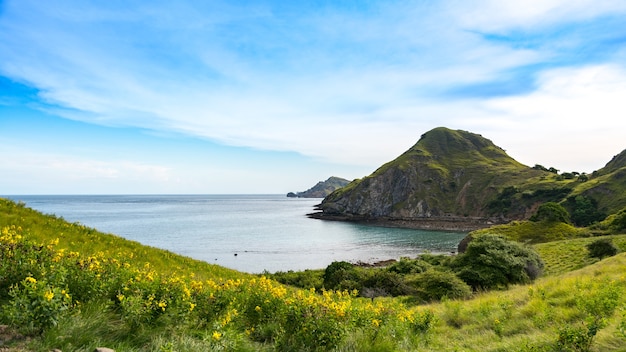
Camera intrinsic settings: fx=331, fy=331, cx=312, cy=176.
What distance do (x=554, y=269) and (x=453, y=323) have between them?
99.9ft

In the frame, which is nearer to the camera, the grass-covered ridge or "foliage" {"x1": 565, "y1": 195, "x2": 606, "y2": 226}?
the grass-covered ridge

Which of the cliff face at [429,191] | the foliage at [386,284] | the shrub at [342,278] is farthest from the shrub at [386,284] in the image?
the cliff face at [429,191]

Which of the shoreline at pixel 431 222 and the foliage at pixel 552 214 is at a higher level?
the foliage at pixel 552 214

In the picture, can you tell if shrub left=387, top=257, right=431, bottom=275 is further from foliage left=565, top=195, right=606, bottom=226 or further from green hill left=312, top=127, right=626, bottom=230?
green hill left=312, top=127, right=626, bottom=230

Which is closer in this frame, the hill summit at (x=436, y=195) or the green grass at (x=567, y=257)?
the green grass at (x=567, y=257)

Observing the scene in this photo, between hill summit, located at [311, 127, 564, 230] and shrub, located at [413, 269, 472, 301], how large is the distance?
373 ft

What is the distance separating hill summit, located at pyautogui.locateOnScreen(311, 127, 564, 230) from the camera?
14600 centimetres

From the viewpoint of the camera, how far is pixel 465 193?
16600 cm

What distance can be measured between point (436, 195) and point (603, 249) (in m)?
138

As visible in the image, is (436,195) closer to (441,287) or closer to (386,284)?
(386,284)

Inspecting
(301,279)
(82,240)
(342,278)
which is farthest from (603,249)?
(82,240)

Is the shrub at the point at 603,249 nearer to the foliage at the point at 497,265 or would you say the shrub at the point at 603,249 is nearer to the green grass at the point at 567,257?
the green grass at the point at 567,257

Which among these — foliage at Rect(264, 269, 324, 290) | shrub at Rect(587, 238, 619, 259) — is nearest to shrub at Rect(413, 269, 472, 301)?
foliage at Rect(264, 269, 324, 290)

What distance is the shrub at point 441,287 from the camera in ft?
74.9
